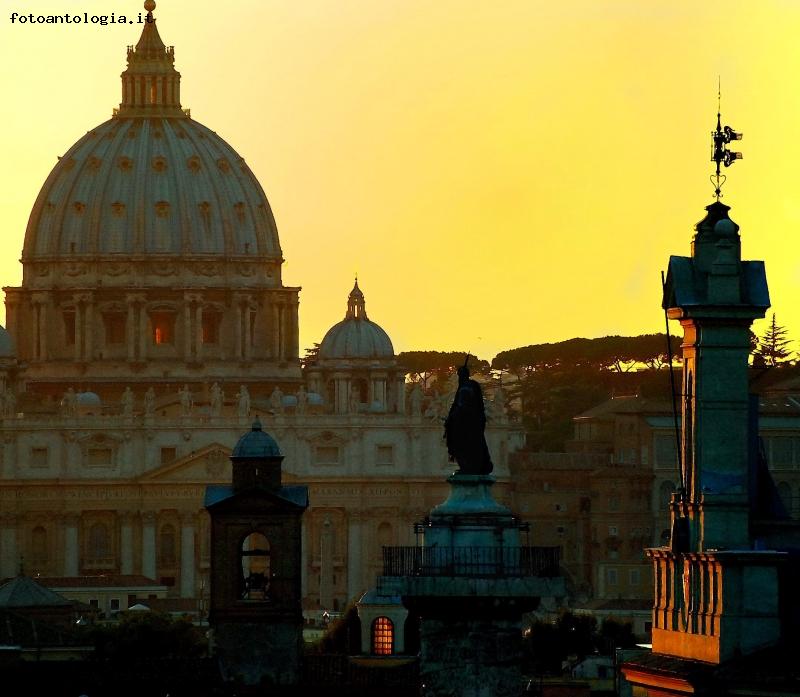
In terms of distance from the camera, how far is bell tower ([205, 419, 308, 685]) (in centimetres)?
8100

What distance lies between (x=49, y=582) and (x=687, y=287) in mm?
124863

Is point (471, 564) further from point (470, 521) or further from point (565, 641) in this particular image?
point (565, 641)

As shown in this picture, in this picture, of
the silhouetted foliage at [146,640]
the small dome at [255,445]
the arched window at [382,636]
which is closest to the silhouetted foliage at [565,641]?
the arched window at [382,636]

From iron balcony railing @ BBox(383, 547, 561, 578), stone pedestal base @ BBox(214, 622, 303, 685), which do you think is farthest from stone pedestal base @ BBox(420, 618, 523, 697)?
stone pedestal base @ BBox(214, 622, 303, 685)

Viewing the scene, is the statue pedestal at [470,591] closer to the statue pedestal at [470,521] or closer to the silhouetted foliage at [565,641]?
the statue pedestal at [470,521]

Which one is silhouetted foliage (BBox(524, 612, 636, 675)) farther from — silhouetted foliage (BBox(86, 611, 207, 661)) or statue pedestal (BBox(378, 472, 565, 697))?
statue pedestal (BBox(378, 472, 565, 697))

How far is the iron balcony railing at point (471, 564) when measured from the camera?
55.2 meters

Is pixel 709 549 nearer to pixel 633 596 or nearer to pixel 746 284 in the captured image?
pixel 746 284

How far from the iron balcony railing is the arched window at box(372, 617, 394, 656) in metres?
38.0

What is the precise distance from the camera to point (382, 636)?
9775 cm

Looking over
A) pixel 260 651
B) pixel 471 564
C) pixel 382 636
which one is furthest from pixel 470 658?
pixel 382 636

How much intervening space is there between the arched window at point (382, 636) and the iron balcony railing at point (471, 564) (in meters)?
38.0

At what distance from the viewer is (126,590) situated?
186 metres

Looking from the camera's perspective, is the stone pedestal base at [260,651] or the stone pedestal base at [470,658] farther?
the stone pedestal base at [260,651]
